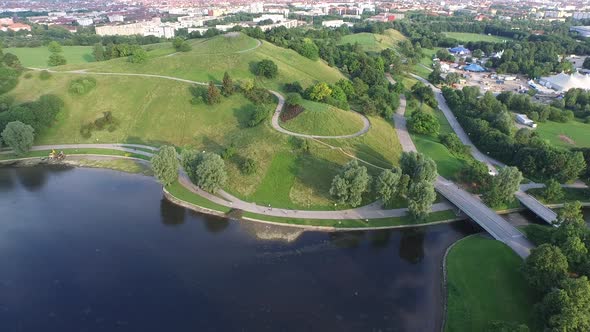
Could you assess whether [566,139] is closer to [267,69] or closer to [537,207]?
[537,207]

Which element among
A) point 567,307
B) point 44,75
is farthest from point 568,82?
→ point 44,75

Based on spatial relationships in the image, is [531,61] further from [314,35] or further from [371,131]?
[371,131]

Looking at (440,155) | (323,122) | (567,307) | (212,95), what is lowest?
(440,155)

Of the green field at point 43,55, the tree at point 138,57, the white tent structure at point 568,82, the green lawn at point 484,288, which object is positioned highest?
the tree at point 138,57

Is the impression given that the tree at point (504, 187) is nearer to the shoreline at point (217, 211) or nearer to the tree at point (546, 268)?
the shoreline at point (217, 211)

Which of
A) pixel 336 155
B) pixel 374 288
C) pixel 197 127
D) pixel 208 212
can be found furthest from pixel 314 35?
pixel 374 288

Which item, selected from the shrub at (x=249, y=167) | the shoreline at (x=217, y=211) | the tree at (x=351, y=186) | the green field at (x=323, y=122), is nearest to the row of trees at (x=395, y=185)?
the tree at (x=351, y=186)

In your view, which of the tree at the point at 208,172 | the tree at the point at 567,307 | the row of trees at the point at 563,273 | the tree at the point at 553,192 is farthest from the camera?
the tree at the point at 553,192
